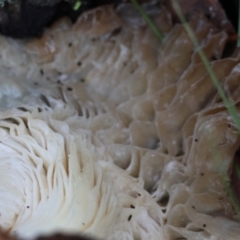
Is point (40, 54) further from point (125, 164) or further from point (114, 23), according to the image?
point (125, 164)

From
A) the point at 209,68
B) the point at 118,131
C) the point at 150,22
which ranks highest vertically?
the point at 150,22

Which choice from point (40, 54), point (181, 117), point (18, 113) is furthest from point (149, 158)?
point (40, 54)

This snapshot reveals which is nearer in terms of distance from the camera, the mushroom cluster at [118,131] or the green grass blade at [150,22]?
the mushroom cluster at [118,131]

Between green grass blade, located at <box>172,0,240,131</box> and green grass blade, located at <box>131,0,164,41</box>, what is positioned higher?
green grass blade, located at <box>131,0,164,41</box>

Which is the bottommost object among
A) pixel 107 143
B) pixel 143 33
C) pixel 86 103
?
pixel 107 143

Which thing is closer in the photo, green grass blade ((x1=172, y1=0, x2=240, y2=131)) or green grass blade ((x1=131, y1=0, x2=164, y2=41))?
green grass blade ((x1=172, y1=0, x2=240, y2=131))

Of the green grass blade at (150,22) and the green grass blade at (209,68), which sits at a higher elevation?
the green grass blade at (150,22)

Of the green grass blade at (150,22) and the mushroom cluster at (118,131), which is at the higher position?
the green grass blade at (150,22)

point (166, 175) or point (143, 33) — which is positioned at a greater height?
point (143, 33)
